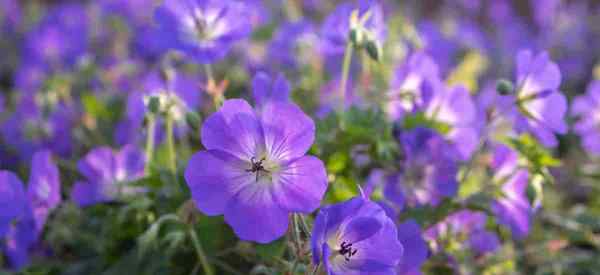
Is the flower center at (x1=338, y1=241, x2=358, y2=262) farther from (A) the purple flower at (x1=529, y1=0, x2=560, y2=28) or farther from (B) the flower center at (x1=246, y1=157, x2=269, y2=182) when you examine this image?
(A) the purple flower at (x1=529, y1=0, x2=560, y2=28)

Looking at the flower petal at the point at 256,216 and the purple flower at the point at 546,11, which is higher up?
the flower petal at the point at 256,216

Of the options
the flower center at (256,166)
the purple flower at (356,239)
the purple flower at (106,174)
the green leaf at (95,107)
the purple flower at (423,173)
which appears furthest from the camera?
the green leaf at (95,107)

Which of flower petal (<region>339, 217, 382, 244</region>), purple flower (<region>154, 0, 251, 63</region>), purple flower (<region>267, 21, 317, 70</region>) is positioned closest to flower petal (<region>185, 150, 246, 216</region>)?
flower petal (<region>339, 217, 382, 244</region>)

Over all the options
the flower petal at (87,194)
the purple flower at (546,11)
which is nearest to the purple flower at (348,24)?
the flower petal at (87,194)

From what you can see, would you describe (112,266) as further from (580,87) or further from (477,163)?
(580,87)

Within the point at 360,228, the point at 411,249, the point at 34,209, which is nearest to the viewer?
the point at 360,228

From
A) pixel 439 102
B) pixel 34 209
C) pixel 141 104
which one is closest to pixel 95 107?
pixel 141 104

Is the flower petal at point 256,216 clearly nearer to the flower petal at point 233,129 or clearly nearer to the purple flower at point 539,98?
the flower petal at point 233,129

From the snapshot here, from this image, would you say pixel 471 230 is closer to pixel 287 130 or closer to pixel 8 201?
pixel 287 130
